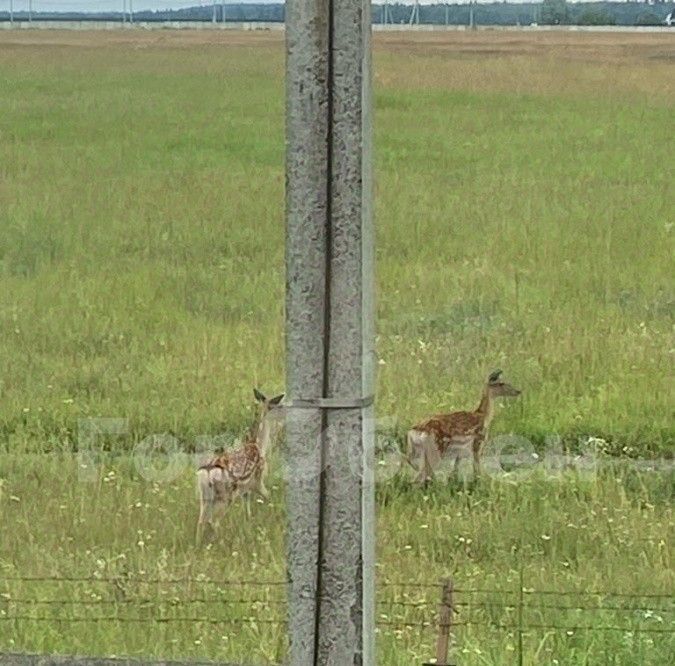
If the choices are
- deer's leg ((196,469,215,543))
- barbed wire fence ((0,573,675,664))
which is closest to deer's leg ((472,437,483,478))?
barbed wire fence ((0,573,675,664))

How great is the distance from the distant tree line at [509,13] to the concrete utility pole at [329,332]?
1.77 feet

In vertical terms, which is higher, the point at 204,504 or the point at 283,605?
the point at 204,504

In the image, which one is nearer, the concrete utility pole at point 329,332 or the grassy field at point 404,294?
the concrete utility pole at point 329,332

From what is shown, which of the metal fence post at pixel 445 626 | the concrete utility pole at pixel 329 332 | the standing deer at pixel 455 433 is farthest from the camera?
the standing deer at pixel 455 433

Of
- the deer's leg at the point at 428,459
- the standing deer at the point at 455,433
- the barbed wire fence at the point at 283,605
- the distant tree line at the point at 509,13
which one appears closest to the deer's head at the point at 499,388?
the standing deer at the point at 455,433

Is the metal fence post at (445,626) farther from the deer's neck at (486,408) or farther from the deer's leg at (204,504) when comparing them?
the deer's leg at (204,504)

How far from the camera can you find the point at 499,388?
10.2 feet

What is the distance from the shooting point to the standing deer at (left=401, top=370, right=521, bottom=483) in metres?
3.08

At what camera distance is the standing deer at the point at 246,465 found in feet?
10.2

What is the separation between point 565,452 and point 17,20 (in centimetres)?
111

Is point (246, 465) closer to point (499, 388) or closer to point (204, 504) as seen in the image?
point (204, 504)

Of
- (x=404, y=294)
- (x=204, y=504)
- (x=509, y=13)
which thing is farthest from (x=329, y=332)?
(x=509, y=13)

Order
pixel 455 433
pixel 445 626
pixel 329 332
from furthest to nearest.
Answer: pixel 455 433, pixel 445 626, pixel 329 332

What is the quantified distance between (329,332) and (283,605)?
2.13 ft
